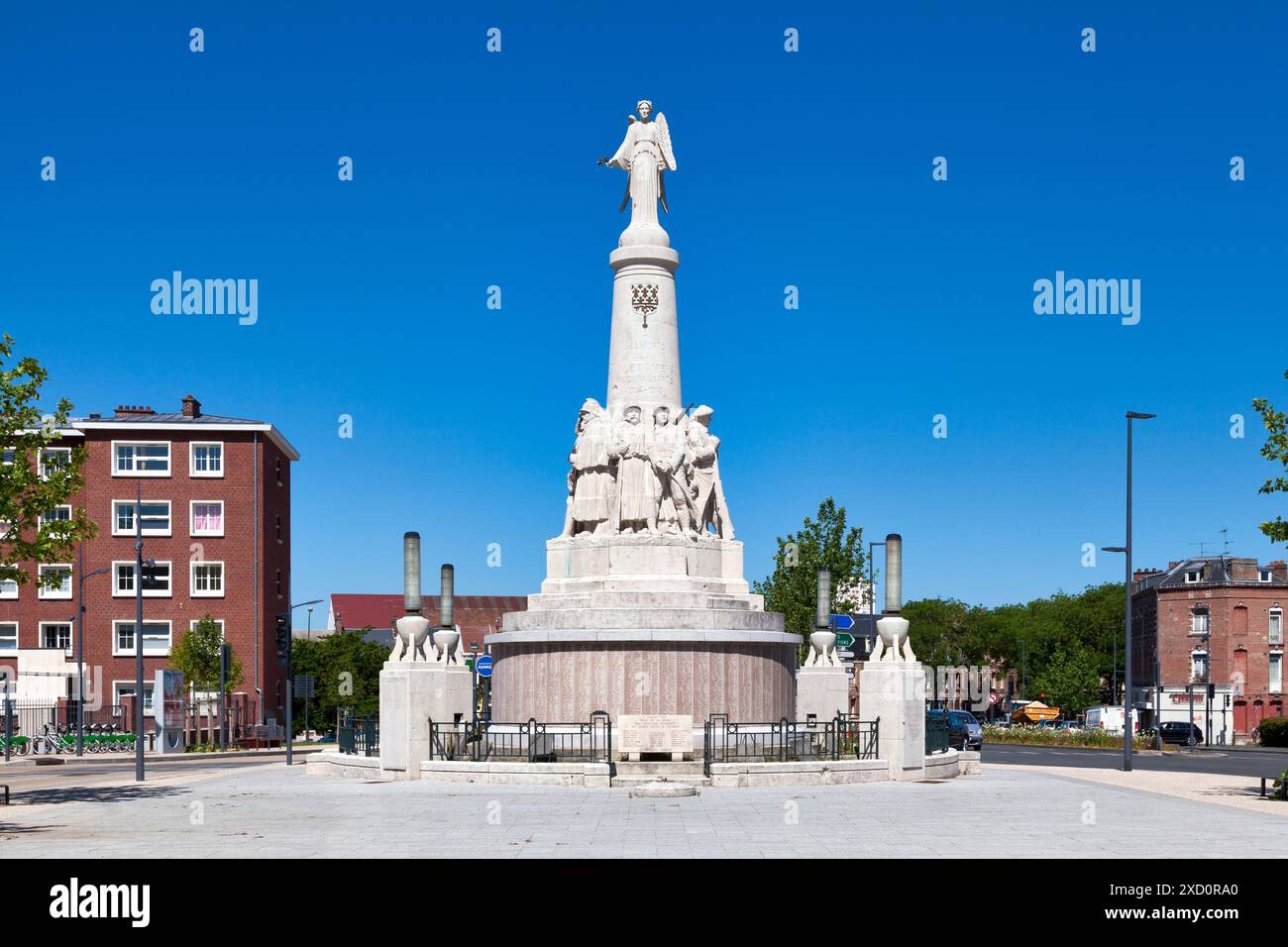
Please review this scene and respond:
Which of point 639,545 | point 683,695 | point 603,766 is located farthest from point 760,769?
point 639,545

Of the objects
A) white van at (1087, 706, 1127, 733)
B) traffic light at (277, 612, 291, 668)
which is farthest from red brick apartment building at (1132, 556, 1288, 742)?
traffic light at (277, 612, 291, 668)

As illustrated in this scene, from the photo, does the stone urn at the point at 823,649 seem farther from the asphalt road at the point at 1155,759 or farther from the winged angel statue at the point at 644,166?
the winged angel statue at the point at 644,166

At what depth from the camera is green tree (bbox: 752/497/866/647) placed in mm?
64062

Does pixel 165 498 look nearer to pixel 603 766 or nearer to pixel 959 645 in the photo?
pixel 603 766

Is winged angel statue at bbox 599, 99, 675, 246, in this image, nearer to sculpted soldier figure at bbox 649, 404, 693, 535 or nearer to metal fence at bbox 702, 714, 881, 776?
sculpted soldier figure at bbox 649, 404, 693, 535

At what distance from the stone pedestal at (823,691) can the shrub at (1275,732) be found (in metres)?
37.2

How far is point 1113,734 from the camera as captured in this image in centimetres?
6019

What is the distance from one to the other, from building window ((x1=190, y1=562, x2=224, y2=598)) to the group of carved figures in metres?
35.1

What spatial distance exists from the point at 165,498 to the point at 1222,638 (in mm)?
59447

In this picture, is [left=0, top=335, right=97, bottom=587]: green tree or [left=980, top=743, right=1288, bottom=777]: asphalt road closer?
[left=0, top=335, right=97, bottom=587]: green tree

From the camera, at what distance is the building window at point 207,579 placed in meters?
65.5

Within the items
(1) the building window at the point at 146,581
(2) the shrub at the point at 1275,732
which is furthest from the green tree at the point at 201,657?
(2) the shrub at the point at 1275,732

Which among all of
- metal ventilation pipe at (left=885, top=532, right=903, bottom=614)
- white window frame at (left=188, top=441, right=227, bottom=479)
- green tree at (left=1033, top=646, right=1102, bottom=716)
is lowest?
green tree at (left=1033, top=646, right=1102, bottom=716)

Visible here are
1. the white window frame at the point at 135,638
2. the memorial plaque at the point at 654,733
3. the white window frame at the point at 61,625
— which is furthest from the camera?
the white window frame at the point at 61,625
